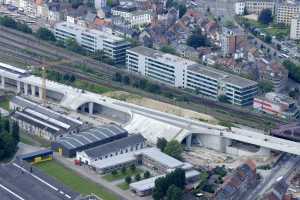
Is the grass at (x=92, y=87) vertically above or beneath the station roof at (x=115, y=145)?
above

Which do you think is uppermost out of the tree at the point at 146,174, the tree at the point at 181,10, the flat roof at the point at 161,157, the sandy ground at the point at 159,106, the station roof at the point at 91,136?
the tree at the point at 181,10

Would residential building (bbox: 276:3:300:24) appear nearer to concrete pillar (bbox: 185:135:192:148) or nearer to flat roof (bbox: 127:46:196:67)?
flat roof (bbox: 127:46:196:67)

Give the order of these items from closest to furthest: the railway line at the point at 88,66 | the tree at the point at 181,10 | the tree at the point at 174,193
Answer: the tree at the point at 174,193
the railway line at the point at 88,66
the tree at the point at 181,10

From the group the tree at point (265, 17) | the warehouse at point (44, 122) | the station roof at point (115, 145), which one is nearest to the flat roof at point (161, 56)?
the warehouse at point (44, 122)

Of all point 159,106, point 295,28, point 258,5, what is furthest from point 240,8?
point 159,106

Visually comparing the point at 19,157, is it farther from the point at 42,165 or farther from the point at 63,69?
the point at 63,69

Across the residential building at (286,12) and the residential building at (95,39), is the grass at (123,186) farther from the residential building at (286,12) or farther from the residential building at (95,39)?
the residential building at (286,12)

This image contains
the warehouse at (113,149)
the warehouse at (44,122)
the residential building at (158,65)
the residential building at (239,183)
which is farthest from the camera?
the residential building at (158,65)

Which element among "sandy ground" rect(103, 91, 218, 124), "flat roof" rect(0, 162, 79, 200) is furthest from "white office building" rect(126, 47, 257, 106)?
"flat roof" rect(0, 162, 79, 200)
